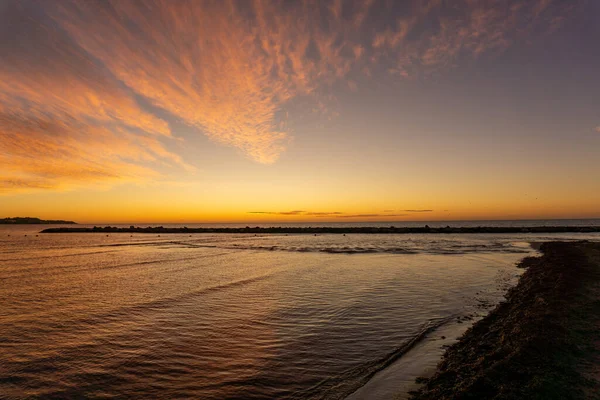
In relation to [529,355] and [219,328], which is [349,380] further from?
[219,328]

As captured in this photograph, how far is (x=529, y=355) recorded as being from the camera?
324 inches

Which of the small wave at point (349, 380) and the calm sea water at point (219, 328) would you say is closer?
the small wave at point (349, 380)

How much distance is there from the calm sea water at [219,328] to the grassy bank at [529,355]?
189 centimetres

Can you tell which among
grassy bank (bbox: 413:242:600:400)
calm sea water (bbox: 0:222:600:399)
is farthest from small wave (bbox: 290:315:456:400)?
grassy bank (bbox: 413:242:600:400)

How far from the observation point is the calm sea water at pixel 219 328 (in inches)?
350

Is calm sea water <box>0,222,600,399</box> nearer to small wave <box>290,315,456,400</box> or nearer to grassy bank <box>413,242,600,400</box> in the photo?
small wave <box>290,315,456,400</box>

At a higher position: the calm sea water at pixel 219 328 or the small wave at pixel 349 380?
the small wave at pixel 349 380

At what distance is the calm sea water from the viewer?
29.1 ft

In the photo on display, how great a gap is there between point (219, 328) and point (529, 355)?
34.8 ft

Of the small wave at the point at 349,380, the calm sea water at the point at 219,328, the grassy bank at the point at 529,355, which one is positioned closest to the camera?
the grassy bank at the point at 529,355

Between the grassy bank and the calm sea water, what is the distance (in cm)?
189

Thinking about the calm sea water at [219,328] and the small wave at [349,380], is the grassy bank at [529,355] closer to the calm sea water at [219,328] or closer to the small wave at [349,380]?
the small wave at [349,380]

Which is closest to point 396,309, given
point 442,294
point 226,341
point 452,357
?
point 442,294

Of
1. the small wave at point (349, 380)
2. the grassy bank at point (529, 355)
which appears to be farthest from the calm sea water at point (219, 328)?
the grassy bank at point (529, 355)
